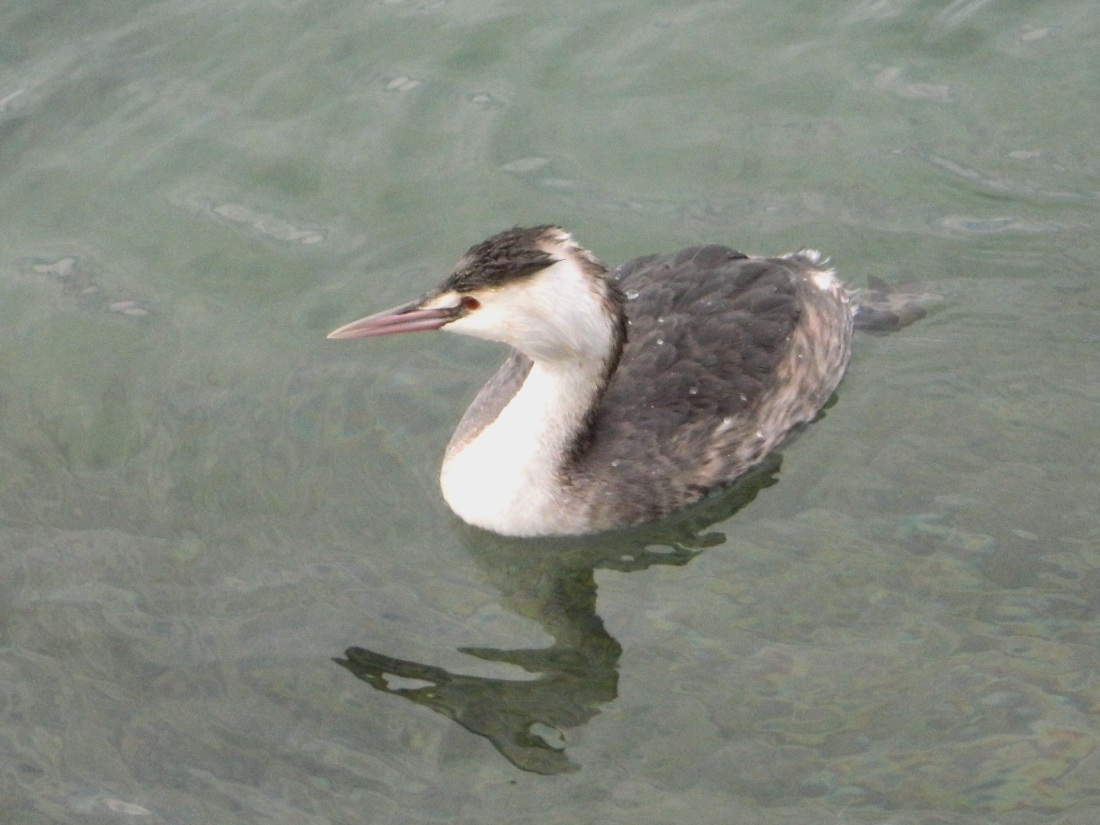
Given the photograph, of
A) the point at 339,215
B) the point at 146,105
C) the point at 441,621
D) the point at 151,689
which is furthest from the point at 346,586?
the point at 146,105

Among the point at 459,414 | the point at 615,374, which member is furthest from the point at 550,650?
the point at 459,414

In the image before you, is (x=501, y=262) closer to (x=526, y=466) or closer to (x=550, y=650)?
(x=526, y=466)

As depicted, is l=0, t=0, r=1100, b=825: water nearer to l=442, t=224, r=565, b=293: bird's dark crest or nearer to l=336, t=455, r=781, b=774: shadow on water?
l=336, t=455, r=781, b=774: shadow on water

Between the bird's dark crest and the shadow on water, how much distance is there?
1.30 metres

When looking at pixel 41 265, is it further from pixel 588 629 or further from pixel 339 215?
pixel 588 629

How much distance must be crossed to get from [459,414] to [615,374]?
908 millimetres

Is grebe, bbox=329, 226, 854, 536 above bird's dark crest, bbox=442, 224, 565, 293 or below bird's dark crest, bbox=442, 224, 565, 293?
below

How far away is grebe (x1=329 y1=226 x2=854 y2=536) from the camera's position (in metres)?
6.50

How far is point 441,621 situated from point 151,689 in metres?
1.18

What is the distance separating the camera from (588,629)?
6809mm

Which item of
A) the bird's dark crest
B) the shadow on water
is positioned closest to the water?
the shadow on water

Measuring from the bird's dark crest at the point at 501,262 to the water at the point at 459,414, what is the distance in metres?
1.32

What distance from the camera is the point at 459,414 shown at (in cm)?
780

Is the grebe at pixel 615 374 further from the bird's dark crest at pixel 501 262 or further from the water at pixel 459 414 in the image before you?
the water at pixel 459 414
